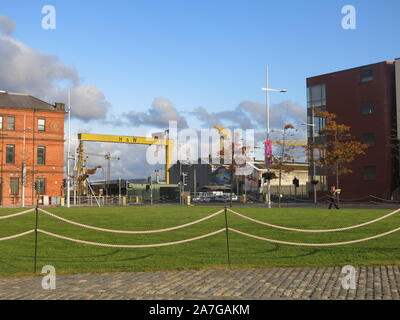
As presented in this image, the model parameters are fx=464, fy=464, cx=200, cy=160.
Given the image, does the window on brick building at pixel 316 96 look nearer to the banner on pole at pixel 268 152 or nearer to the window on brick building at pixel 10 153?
the banner on pole at pixel 268 152

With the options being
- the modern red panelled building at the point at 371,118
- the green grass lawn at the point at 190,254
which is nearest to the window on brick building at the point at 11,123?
the modern red panelled building at the point at 371,118

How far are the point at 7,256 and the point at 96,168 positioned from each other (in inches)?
3077

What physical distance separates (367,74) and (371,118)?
16.4ft

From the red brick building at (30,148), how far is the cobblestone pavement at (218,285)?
49.8 meters

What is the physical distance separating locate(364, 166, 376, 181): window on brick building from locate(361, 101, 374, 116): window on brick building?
6102 mm

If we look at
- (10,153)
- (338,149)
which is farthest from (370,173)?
(10,153)

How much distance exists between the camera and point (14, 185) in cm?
5700

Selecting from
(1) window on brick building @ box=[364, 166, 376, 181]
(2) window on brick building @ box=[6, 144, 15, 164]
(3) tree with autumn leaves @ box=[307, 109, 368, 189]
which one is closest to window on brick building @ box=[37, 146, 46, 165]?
(2) window on brick building @ box=[6, 144, 15, 164]

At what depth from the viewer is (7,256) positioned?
11.0 m

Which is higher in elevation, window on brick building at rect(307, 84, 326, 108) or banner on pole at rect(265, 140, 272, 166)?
window on brick building at rect(307, 84, 326, 108)

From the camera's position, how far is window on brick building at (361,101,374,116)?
5150 centimetres

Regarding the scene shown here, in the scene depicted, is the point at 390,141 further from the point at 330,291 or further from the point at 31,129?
the point at 330,291

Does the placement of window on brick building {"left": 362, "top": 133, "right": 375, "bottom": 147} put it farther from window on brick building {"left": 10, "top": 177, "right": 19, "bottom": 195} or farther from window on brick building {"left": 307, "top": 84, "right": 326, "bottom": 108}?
window on brick building {"left": 10, "top": 177, "right": 19, "bottom": 195}
